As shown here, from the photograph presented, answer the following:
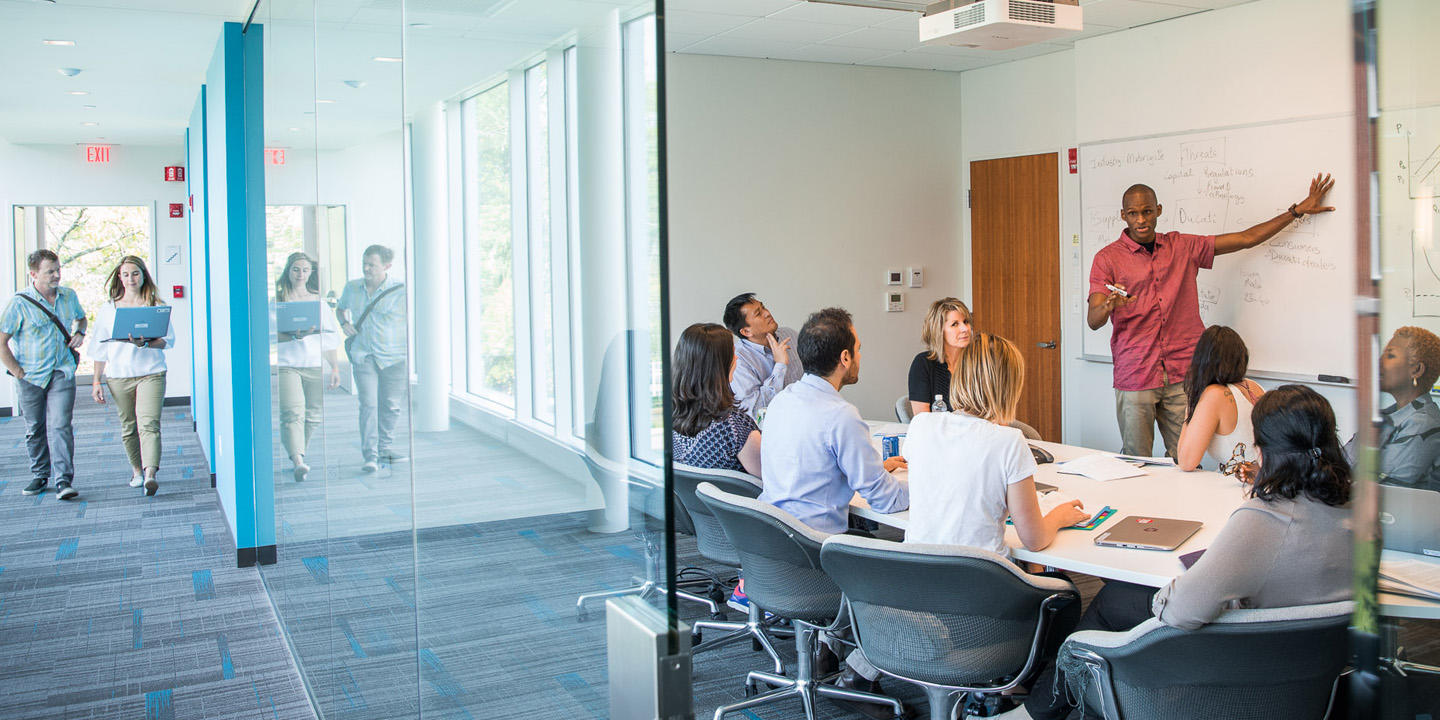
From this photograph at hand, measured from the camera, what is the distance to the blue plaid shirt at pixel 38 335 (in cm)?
699

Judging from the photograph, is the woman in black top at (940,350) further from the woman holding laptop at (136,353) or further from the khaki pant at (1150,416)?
the woman holding laptop at (136,353)

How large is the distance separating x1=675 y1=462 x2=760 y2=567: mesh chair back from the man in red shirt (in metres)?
3.35

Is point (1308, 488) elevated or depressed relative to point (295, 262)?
depressed

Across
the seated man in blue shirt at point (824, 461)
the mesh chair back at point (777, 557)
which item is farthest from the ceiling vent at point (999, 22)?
the mesh chair back at point (777, 557)

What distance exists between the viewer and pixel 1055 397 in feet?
24.5

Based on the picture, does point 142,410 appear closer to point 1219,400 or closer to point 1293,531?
point 1219,400

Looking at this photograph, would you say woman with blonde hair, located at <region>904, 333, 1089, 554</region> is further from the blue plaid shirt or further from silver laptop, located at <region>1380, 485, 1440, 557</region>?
the blue plaid shirt

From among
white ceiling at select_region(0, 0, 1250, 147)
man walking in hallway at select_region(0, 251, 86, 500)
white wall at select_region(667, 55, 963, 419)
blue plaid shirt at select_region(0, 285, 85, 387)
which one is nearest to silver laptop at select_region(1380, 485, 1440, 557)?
white ceiling at select_region(0, 0, 1250, 147)

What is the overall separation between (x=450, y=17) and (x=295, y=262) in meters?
1.90

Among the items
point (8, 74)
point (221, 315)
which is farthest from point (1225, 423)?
point (8, 74)

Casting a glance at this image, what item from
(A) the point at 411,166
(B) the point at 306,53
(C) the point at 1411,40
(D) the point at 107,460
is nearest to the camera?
(C) the point at 1411,40

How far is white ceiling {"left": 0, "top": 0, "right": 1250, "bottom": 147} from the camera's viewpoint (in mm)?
1860

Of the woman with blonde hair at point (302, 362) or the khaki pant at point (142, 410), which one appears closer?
the woman with blonde hair at point (302, 362)

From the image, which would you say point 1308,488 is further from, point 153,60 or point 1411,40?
point 153,60
